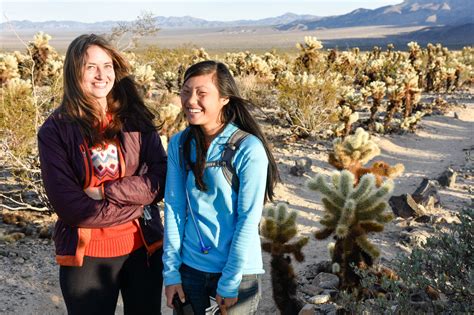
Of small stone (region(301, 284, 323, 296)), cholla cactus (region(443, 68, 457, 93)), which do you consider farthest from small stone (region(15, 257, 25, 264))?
cholla cactus (region(443, 68, 457, 93))

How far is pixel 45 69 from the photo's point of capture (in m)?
14.5

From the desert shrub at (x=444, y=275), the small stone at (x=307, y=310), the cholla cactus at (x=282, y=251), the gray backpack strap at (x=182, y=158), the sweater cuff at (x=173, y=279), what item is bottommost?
the small stone at (x=307, y=310)

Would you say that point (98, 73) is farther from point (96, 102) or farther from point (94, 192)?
point (94, 192)

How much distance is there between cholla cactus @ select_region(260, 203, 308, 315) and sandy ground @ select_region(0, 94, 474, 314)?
444 millimetres

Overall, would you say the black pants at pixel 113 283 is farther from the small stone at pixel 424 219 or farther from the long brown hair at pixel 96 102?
the small stone at pixel 424 219

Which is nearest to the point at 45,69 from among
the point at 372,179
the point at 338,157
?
the point at 338,157

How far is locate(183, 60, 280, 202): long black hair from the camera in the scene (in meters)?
2.36

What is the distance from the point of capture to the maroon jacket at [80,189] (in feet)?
7.82

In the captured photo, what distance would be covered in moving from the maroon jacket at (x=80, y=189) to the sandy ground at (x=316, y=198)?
207cm

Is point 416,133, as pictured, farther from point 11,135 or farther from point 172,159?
point 172,159

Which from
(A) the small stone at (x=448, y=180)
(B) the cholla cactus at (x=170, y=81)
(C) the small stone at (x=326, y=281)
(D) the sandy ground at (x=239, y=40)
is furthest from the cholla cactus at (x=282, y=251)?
(D) the sandy ground at (x=239, y=40)

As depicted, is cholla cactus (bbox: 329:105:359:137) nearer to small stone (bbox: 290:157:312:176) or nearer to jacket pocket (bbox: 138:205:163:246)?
small stone (bbox: 290:157:312:176)

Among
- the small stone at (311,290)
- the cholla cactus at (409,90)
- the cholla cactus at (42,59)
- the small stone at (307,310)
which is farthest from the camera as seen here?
the cholla cactus at (42,59)

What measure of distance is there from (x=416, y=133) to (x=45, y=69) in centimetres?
1009
